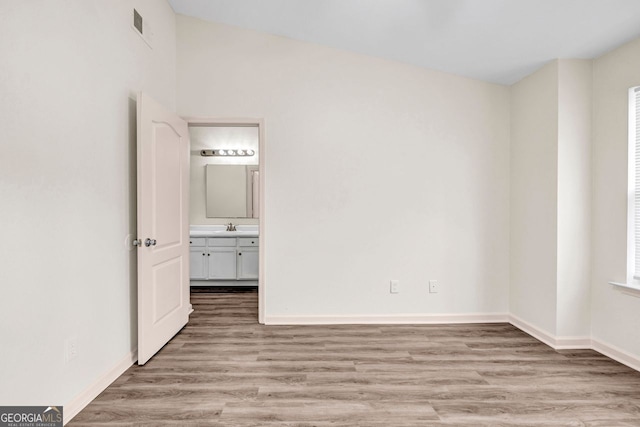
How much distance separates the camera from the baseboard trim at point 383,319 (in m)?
3.46

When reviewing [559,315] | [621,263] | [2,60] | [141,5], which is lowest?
[559,315]

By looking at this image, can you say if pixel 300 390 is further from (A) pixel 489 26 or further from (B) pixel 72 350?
(A) pixel 489 26

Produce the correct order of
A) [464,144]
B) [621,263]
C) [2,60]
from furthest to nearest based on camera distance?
[464,144] → [621,263] → [2,60]

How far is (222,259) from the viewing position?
501cm

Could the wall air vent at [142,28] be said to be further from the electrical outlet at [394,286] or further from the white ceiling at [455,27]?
the electrical outlet at [394,286]

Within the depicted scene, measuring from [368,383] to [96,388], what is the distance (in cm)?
170

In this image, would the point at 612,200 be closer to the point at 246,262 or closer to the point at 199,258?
the point at 246,262

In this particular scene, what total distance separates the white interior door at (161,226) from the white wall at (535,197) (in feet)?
10.6

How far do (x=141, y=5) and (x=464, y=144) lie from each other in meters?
3.11

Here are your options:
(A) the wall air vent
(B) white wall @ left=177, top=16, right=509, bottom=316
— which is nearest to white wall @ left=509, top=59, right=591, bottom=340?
(B) white wall @ left=177, top=16, right=509, bottom=316

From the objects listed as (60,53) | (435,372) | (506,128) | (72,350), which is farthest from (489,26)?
(72,350)

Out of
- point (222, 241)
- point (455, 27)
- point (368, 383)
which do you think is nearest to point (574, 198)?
point (455, 27)

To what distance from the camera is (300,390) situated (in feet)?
7.22

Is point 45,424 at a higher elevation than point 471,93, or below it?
below
